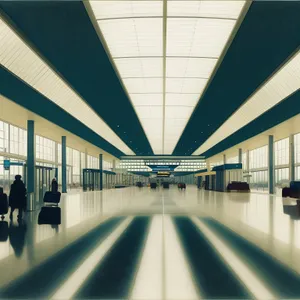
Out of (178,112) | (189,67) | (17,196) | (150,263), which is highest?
(189,67)

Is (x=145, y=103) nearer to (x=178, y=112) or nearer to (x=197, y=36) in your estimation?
(x=178, y=112)

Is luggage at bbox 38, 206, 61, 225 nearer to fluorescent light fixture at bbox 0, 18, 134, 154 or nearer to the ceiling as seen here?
the ceiling

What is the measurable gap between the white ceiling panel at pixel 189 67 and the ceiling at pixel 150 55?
0.17ft

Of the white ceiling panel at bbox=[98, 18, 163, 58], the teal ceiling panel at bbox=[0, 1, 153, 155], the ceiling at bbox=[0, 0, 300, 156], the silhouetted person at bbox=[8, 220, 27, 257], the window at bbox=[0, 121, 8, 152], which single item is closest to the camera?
the silhouetted person at bbox=[8, 220, 27, 257]

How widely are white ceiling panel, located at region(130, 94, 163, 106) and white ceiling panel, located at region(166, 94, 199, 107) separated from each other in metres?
0.66

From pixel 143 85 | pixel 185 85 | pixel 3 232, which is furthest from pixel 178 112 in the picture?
pixel 3 232

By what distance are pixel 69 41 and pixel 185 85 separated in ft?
37.2

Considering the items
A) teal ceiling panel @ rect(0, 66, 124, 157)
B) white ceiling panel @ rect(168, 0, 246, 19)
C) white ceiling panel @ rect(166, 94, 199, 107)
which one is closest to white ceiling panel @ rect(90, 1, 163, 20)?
white ceiling panel @ rect(168, 0, 246, 19)

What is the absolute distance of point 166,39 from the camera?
15.7 meters

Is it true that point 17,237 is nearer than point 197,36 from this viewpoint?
Yes

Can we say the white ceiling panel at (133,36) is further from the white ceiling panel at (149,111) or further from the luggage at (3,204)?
the white ceiling panel at (149,111)

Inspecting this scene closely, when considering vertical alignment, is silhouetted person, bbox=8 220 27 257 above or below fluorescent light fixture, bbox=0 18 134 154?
below

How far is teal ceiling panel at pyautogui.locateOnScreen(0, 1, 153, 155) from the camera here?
11.5 meters

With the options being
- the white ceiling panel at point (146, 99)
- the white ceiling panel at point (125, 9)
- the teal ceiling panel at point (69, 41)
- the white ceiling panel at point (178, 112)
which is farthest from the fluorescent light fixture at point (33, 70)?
the white ceiling panel at point (178, 112)
